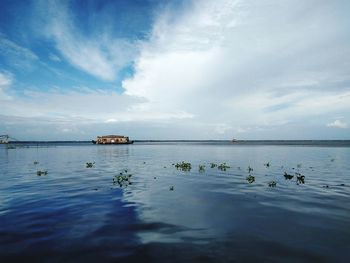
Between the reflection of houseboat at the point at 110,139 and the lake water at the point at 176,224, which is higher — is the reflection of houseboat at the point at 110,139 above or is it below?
above

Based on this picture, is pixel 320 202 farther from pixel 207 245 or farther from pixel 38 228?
pixel 38 228

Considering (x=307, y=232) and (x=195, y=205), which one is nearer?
(x=307, y=232)

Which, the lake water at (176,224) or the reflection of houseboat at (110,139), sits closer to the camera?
the lake water at (176,224)

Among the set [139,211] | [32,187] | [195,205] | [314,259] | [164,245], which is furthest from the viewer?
[32,187]

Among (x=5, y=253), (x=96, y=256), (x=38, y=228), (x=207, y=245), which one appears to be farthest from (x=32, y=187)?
(x=207, y=245)

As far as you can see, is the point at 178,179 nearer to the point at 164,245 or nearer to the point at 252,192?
the point at 252,192

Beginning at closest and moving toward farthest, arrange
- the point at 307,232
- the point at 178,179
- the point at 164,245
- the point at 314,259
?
the point at 314,259 → the point at 164,245 → the point at 307,232 → the point at 178,179

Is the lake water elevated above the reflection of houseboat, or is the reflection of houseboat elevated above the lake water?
the reflection of houseboat

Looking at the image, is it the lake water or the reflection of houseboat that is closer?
the lake water

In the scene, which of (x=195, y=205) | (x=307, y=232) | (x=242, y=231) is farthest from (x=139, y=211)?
(x=307, y=232)

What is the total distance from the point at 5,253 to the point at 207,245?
712 cm

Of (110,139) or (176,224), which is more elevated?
(110,139)

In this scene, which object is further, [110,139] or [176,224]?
[110,139]

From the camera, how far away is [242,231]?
429 inches
